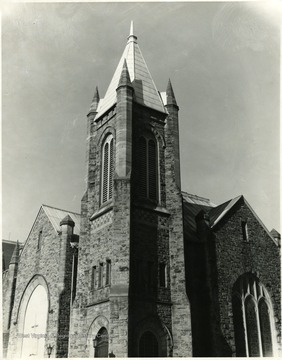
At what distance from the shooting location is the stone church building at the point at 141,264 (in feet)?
76.8

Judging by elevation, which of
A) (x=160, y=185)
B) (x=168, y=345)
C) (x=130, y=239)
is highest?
(x=160, y=185)

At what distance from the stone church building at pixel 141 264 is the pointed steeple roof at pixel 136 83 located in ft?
0.32

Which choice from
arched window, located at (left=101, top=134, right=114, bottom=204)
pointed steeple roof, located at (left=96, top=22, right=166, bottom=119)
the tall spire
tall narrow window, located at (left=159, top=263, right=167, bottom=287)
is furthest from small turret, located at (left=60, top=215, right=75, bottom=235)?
the tall spire

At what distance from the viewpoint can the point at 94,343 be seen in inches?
933

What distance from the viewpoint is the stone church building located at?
23.4m

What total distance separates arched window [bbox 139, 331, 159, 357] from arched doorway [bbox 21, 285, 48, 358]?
9.06 m

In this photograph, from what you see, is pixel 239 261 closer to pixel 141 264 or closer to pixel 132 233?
pixel 141 264

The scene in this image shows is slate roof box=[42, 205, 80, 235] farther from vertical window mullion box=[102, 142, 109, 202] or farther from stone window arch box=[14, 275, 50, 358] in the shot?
vertical window mullion box=[102, 142, 109, 202]

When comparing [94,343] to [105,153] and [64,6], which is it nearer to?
[105,153]

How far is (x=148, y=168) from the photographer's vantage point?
27125 millimetres

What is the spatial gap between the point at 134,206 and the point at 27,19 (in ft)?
35.4

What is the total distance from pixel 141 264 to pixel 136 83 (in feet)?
39.2

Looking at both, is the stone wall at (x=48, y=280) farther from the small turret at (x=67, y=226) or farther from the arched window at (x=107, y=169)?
the arched window at (x=107, y=169)

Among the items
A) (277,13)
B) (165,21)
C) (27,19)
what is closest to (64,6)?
(27,19)
